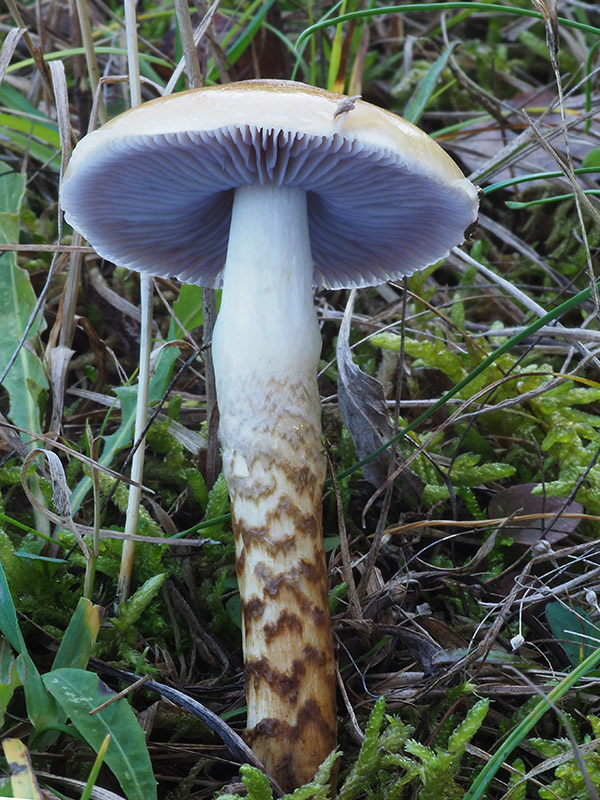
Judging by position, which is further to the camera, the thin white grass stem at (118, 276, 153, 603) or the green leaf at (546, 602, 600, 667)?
the thin white grass stem at (118, 276, 153, 603)

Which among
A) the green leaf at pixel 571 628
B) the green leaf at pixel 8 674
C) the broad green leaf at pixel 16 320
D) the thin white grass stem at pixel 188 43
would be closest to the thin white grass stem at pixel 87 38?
the thin white grass stem at pixel 188 43

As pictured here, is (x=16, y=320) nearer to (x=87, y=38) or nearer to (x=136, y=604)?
(x=87, y=38)

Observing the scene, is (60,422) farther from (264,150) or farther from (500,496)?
(500,496)

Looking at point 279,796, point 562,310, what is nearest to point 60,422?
point 279,796

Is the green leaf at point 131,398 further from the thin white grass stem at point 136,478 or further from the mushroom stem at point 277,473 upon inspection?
the mushroom stem at point 277,473

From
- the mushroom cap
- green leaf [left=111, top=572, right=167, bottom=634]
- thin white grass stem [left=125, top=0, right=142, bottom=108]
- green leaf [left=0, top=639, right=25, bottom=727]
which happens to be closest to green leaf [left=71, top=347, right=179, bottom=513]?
the mushroom cap

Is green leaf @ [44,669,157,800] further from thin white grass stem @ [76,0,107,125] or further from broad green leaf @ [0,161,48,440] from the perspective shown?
thin white grass stem @ [76,0,107,125]
